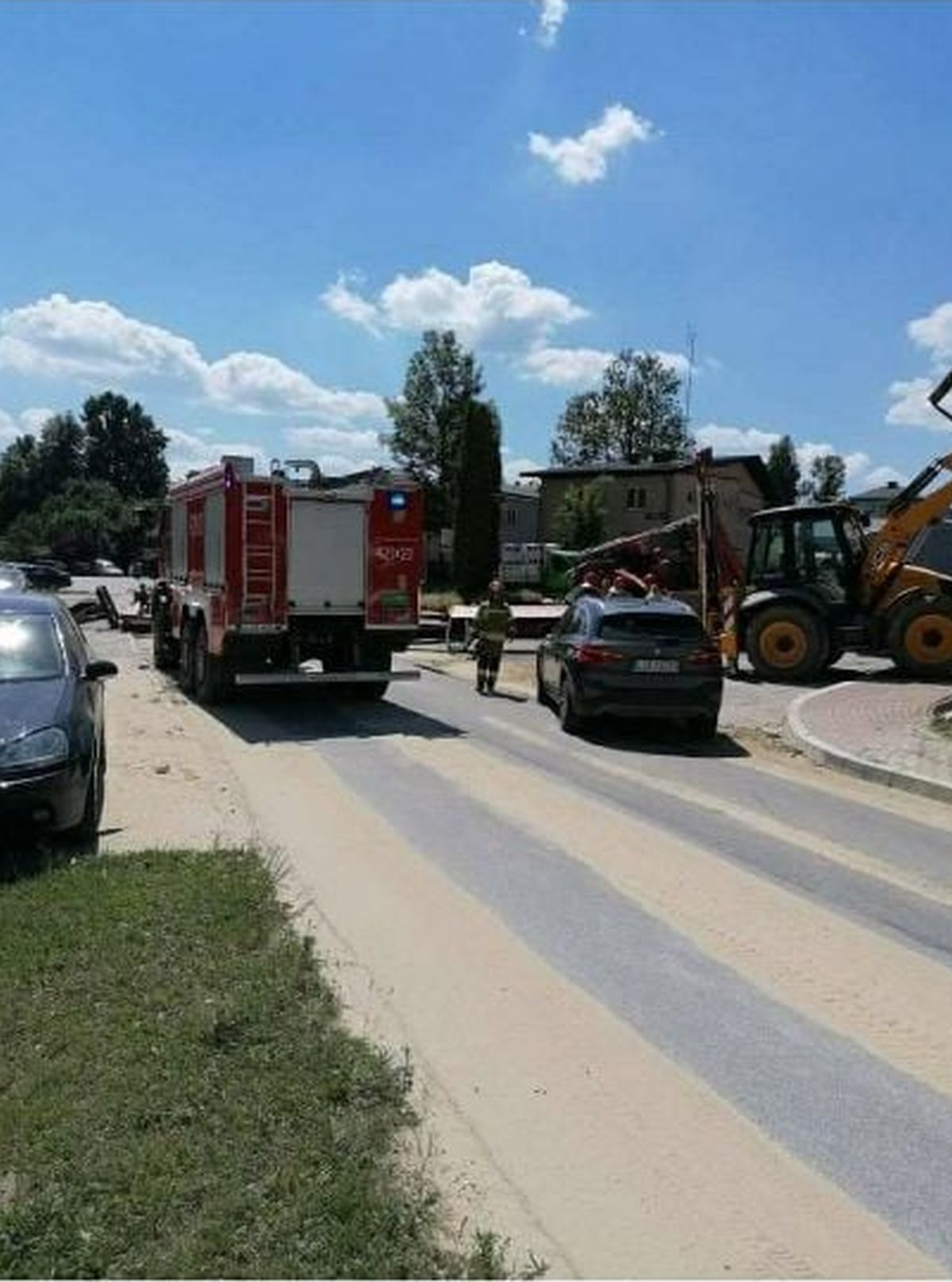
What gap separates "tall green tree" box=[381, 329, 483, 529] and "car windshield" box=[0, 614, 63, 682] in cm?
7856

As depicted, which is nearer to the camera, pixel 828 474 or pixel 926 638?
pixel 926 638

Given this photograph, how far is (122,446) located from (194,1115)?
14550cm

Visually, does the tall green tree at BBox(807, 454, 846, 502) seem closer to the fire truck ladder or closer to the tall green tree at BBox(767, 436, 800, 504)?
the tall green tree at BBox(767, 436, 800, 504)

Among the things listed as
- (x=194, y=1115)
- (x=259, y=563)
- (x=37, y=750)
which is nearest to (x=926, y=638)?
(x=259, y=563)

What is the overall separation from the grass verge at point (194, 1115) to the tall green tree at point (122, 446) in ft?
459

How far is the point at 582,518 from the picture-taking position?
68.1m

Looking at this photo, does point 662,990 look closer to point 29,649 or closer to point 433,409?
point 29,649

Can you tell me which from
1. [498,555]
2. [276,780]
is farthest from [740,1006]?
[498,555]

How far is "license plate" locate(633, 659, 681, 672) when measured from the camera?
13938 millimetres

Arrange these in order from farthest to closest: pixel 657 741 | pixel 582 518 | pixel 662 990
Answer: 1. pixel 582 518
2. pixel 657 741
3. pixel 662 990

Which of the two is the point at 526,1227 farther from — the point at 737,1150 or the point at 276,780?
the point at 276,780

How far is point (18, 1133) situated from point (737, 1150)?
2.21 metres

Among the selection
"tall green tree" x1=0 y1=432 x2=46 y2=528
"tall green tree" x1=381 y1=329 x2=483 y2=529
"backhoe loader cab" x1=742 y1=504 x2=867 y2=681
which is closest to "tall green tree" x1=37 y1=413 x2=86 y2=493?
"tall green tree" x1=0 y1=432 x2=46 y2=528

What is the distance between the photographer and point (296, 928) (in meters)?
6.38
